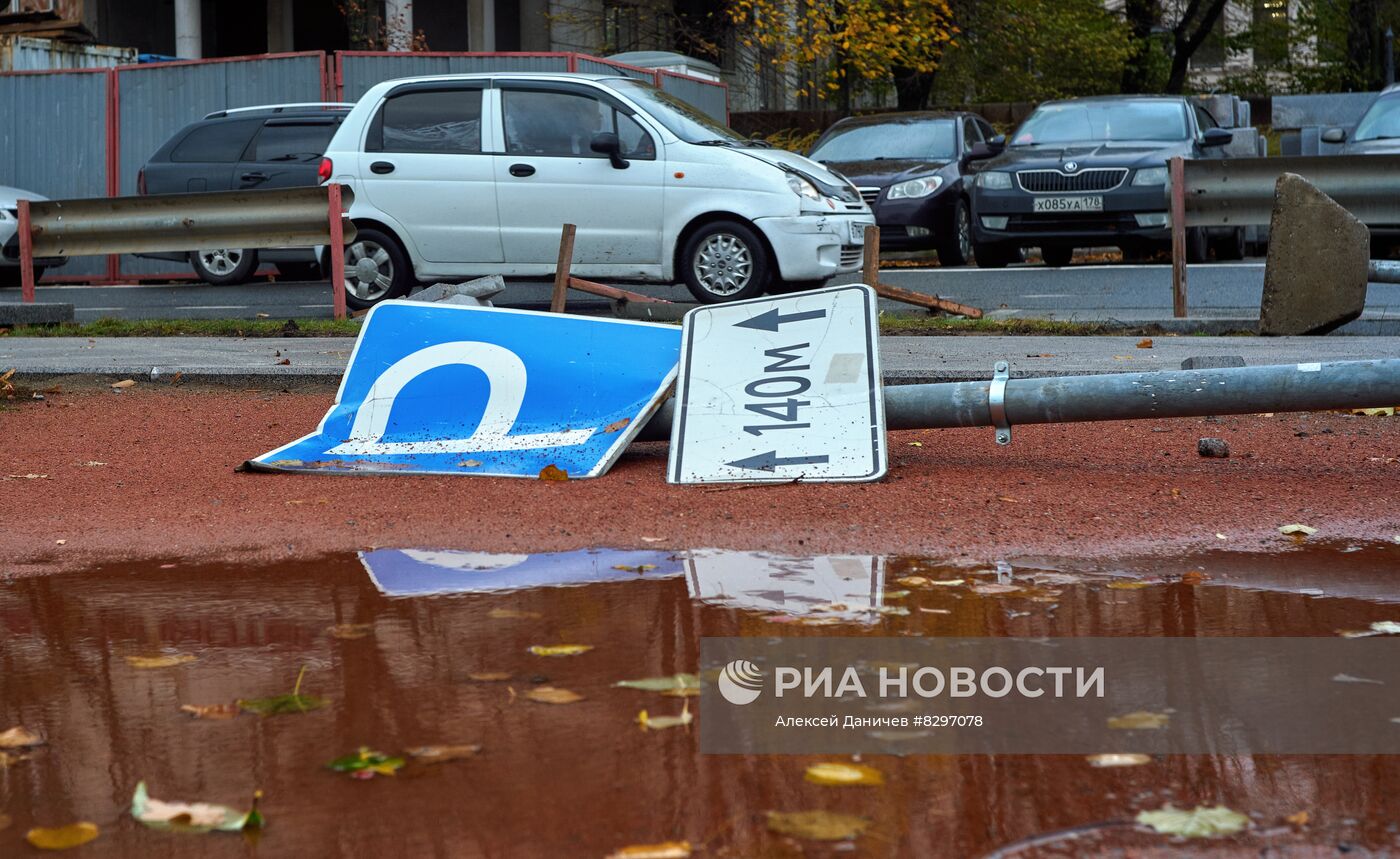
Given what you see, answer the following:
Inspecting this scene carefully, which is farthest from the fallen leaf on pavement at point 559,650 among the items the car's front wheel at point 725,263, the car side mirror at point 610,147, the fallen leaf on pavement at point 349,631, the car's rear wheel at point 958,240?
the car's rear wheel at point 958,240

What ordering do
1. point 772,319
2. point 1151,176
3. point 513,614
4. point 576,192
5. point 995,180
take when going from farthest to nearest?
point 995,180 → point 1151,176 → point 576,192 → point 772,319 → point 513,614

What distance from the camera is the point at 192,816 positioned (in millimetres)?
2523

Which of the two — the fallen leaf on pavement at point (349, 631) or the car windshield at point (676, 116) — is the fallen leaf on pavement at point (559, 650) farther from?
the car windshield at point (676, 116)

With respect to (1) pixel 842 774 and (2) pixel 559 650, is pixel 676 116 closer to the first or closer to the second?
(2) pixel 559 650

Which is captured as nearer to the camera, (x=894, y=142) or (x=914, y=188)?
(x=914, y=188)

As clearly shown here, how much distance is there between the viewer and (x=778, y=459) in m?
5.45

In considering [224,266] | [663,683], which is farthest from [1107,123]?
[663,683]

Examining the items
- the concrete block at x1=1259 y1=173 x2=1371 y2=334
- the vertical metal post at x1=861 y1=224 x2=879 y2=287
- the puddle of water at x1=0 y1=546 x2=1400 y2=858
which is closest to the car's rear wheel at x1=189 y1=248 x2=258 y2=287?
the vertical metal post at x1=861 y1=224 x2=879 y2=287

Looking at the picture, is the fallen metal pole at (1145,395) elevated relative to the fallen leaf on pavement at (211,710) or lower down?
elevated

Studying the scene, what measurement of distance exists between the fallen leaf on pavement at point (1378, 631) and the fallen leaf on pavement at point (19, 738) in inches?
104

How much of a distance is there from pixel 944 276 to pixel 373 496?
9.32 m

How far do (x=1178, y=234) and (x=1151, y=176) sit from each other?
10.6 ft

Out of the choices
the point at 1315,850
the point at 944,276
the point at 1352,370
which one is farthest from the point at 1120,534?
the point at 944,276

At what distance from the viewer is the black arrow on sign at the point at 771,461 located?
5.42 metres
